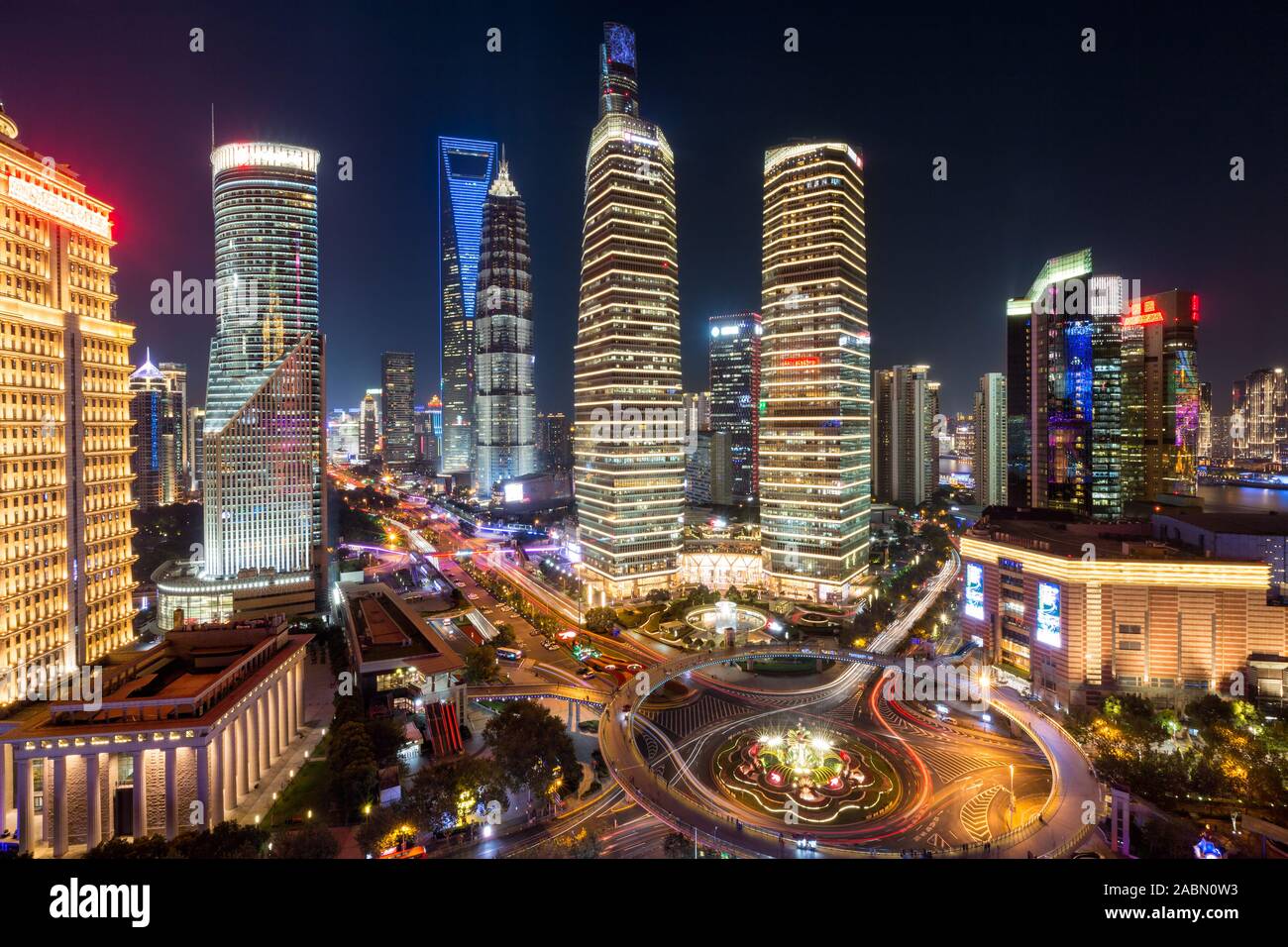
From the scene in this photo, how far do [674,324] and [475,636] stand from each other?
28.0m

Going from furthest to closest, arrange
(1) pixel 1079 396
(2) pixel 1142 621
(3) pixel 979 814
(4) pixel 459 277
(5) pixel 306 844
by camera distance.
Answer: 1. (4) pixel 459 277
2. (1) pixel 1079 396
3. (2) pixel 1142 621
4. (3) pixel 979 814
5. (5) pixel 306 844

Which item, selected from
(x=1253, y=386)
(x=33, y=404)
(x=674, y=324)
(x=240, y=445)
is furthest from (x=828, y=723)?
(x=1253, y=386)

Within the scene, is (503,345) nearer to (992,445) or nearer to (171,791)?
(992,445)

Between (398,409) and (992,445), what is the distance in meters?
130

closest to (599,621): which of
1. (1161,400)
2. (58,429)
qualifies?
(58,429)

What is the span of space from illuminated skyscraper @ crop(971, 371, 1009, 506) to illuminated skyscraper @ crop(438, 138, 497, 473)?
92.1m

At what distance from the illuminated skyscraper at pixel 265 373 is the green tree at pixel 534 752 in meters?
29.8

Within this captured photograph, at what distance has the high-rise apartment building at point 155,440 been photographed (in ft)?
250

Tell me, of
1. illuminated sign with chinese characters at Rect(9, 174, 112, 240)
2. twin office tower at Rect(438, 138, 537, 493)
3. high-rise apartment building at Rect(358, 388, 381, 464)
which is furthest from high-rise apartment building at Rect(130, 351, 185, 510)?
high-rise apartment building at Rect(358, 388, 381, 464)

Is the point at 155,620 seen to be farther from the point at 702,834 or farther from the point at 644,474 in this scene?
the point at 702,834

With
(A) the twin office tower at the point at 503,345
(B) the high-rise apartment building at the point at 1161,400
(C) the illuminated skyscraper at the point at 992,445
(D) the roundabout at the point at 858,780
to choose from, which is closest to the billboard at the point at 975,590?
(D) the roundabout at the point at 858,780

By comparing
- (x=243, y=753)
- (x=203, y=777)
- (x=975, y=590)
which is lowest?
(x=243, y=753)

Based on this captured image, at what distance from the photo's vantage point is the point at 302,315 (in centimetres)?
4978

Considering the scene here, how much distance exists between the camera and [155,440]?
77500 mm
